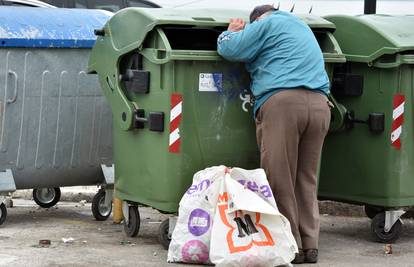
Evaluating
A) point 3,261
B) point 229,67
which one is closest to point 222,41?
point 229,67

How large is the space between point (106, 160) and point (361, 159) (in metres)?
1.95

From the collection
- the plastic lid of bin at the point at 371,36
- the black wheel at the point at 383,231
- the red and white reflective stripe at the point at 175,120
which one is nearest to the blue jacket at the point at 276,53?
the red and white reflective stripe at the point at 175,120

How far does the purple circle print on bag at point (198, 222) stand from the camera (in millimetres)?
6590

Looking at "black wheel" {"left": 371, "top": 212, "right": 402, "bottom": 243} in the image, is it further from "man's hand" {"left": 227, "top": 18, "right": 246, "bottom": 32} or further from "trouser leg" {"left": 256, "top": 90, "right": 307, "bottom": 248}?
"man's hand" {"left": 227, "top": 18, "right": 246, "bottom": 32}

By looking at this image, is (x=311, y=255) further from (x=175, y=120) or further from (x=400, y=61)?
(x=400, y=61)

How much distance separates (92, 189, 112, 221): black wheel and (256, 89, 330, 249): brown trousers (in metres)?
1.98

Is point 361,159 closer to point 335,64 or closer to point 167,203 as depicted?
point 335,64

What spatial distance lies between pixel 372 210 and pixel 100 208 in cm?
204

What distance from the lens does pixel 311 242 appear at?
6891mm

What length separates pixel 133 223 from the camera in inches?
298

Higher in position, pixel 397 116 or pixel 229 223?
pixel 397 116

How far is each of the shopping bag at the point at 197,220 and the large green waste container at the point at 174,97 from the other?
0.27 metres

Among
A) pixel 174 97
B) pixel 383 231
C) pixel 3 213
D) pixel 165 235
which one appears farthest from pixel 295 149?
pixel 3 213

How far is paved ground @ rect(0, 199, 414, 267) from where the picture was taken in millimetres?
6848
